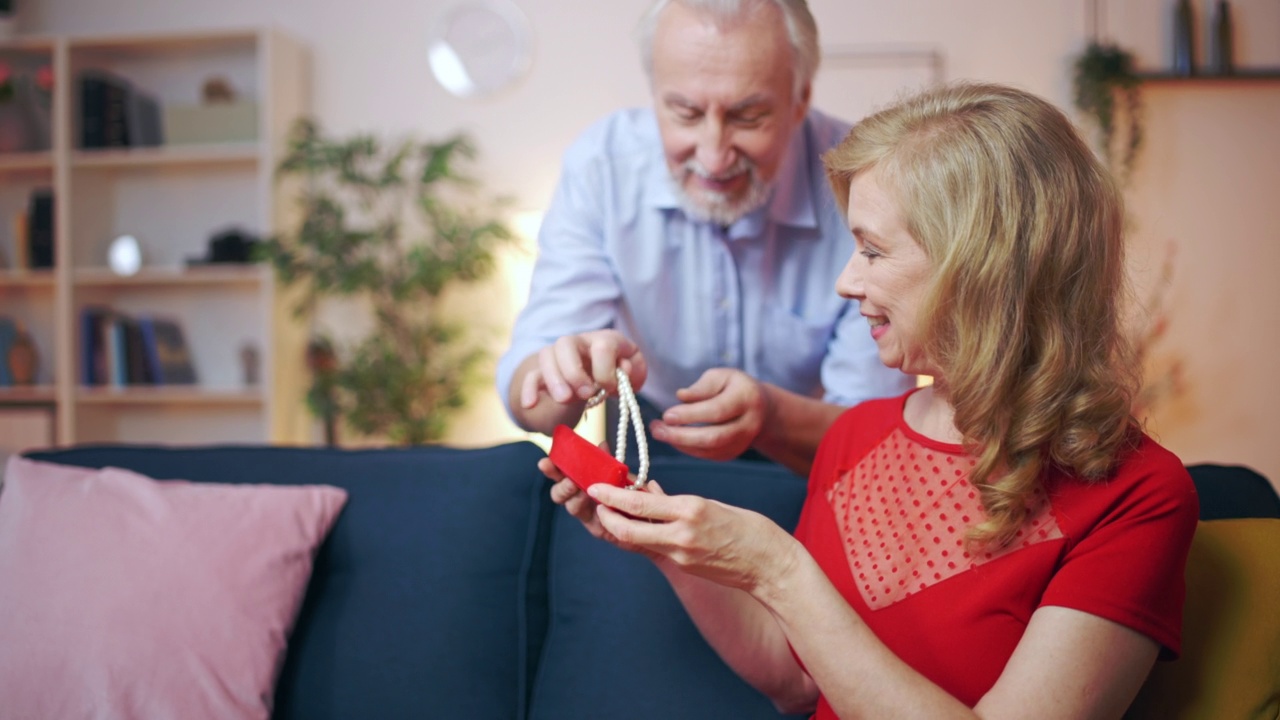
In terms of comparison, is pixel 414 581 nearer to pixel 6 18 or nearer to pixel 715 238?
pixel 715 238

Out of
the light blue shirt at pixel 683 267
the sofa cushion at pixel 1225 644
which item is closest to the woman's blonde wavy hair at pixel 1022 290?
the sofa cushion at pixel 1225 644

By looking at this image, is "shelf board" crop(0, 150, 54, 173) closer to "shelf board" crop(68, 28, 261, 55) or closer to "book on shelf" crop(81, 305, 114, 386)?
"shelf board" crop(68, 28, 261, 55)

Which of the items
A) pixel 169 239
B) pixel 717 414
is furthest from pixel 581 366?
pixel 169 239

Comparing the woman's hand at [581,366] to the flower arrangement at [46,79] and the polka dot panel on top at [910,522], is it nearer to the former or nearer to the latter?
the polka dot panel on top at [910,522]

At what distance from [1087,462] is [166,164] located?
15.9 ft

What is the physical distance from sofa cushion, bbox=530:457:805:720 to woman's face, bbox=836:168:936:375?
526 millimetres

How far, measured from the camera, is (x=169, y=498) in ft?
5.35

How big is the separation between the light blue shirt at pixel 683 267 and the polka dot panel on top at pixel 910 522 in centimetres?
65

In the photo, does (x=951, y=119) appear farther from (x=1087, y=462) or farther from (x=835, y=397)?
(x=835, y=397)

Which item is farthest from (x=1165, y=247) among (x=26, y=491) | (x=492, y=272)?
(x=26, y=491)

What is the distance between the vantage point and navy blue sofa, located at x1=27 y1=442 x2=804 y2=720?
1.52m

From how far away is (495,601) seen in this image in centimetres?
164

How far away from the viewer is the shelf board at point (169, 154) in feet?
14.8

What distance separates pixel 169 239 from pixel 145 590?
12.8ft
